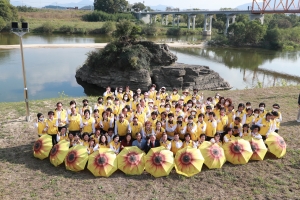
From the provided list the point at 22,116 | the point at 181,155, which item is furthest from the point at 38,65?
the point at 181,155

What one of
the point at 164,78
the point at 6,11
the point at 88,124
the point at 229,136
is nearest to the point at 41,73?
the point at 164,78

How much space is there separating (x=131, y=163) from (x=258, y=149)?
10.9 feet

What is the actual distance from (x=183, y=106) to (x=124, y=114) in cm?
208

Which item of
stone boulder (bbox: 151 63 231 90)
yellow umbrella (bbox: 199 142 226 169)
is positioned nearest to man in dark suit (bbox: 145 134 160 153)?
yellow umbrella (bbox: 199 142 226 169)

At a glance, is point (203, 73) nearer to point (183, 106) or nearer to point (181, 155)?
point (183, 106)

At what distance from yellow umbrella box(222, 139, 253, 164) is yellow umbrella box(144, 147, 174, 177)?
1.53 meters

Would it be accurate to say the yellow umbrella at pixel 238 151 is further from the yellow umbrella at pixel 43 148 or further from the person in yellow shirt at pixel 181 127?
the yellow umbrella at pixel 43 148

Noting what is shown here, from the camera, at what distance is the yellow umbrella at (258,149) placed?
7.27m

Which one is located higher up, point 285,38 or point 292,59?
point 285,38

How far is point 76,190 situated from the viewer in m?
6.29

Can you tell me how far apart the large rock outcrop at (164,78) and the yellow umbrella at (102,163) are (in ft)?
50.3

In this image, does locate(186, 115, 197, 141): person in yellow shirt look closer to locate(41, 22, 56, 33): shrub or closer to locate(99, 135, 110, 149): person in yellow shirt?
locate(99, 135, 110, 149): person in yellow shirt

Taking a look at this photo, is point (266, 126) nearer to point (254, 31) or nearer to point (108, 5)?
point (254, 31)

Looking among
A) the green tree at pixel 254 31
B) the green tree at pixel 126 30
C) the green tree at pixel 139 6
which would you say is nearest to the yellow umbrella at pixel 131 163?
the green tree at pixel 126 30
